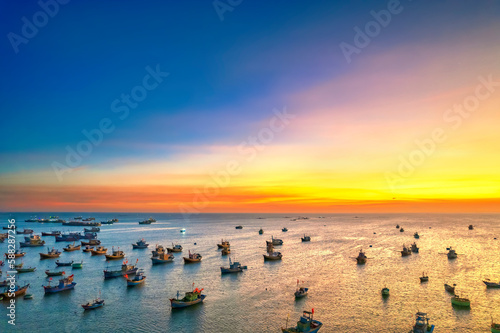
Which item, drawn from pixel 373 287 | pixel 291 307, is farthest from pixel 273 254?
pixel 291 307

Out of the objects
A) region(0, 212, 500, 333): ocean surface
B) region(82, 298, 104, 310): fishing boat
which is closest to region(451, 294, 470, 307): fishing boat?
region(0, 212, 500, 333): ocean surface

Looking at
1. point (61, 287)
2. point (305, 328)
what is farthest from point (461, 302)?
point (61, 287)

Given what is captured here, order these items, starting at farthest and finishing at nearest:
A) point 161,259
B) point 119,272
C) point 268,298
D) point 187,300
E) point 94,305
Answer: point 161,259 < point 119,272 < point 268,298 < point 187,300 < point 94,305

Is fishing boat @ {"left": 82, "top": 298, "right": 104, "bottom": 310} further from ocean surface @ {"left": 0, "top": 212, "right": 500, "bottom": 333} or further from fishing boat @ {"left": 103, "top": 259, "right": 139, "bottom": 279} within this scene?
fishing boat @ {"left": 103, "top": 259, "right": 139, "bottom": 279}

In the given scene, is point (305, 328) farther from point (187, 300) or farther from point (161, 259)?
point (161, 259)

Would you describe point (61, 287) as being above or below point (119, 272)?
above

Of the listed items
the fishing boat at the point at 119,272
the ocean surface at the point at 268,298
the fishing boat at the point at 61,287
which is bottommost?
the ocean surface at the point at 268,298

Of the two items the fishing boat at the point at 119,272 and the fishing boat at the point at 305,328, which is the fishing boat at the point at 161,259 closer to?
the fishing boat at the point at 119,272

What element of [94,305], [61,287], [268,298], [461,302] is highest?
[61,287]

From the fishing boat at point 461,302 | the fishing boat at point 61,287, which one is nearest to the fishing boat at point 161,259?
the fishing boat at point 61,287

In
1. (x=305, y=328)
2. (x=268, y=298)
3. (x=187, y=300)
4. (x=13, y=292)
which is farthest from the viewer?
(x=268, y=298)

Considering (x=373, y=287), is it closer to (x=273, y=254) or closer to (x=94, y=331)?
(x=273, y=254)
